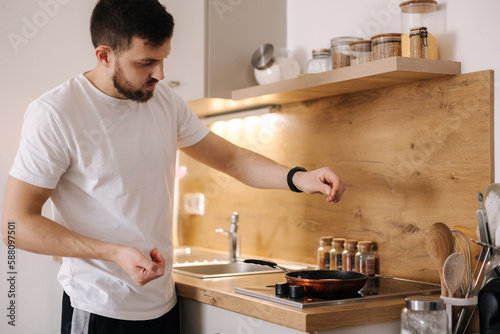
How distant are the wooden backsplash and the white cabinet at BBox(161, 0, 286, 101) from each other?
0.25m

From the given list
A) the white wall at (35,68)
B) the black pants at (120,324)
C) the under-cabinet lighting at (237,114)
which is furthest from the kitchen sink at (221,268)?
the white wall at (35,68)

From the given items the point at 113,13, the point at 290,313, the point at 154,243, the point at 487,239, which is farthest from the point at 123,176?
→ the point at 487,239

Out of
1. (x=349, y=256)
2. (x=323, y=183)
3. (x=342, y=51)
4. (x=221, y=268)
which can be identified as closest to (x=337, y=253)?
(x=349, y=256)

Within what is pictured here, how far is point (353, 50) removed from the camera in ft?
5.51

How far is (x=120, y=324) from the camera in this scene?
1459mm

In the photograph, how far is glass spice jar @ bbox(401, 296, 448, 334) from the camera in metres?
1.23

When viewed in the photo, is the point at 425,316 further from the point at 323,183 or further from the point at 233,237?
the point at 233,237

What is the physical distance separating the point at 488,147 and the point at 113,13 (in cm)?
100

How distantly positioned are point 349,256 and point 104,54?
94cm

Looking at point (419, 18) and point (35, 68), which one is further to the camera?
point (35, 68)

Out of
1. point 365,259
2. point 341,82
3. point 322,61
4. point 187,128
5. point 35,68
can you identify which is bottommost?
point 365,259

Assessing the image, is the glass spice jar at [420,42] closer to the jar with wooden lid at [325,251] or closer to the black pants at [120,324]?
the jar with wooden lid at [325,251]

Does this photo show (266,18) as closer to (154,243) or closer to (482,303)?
(154,243)

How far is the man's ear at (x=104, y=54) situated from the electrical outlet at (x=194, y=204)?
1.25 m
